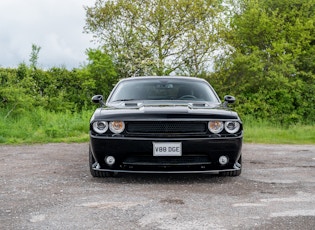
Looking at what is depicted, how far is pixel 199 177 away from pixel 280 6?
19537 mm

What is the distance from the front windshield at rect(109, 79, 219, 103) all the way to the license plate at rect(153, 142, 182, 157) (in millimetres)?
1472

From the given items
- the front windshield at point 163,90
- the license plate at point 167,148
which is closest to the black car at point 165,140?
the license plate at point 167,148

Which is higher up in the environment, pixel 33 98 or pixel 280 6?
pixel 280 6

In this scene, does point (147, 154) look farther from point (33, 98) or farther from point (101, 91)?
point (101, 91)

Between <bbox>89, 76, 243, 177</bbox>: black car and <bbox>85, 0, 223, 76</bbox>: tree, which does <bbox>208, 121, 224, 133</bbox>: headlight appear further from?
<bbox>85, 0, 223, 76</bbox>: tree

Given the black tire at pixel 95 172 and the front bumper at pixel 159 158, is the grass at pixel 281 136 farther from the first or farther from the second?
the black tire at pixel 95 172

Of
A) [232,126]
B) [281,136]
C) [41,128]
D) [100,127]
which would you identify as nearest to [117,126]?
[100,127]

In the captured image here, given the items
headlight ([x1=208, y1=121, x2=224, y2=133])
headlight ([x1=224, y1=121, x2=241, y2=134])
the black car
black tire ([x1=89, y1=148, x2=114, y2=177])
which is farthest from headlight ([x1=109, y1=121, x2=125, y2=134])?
headlight ([x1=224, y1=121, x2=241, y2=134])

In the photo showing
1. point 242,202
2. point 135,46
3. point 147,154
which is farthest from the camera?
point 135,46

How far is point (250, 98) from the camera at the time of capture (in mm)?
21391

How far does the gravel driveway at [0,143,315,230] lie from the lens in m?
4.19

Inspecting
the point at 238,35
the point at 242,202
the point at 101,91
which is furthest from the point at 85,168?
the point at 238,35

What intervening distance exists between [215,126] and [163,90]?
1.62m

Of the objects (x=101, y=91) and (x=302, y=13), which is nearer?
(x=101, y=91)
